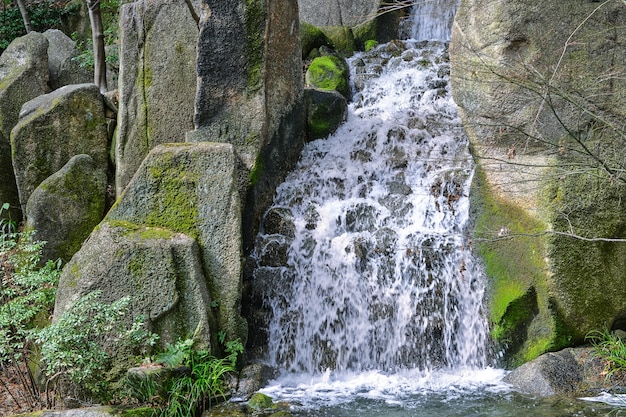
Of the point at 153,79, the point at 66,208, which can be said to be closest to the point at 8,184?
the point at 66,208

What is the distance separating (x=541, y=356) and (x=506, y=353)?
0.44 meters

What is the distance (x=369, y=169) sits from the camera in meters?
8.79

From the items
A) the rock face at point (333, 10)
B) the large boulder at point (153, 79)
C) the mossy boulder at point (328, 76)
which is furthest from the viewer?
the rock face at point (333, 10)

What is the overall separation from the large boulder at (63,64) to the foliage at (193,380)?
316 inches

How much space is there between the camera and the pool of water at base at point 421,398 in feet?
17.9

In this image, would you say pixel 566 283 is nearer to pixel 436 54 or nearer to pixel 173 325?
pixel 173 325

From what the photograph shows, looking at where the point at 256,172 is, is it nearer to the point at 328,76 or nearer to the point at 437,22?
the point at 328,76

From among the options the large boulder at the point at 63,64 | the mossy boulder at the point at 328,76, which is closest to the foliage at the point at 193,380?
the mossy boulder at the point at 328,76

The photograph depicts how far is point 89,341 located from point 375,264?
3.13 meters

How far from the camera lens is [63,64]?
12.5 m

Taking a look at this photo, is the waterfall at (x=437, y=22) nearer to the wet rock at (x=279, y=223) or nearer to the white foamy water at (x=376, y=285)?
the white foamy water at (x=376, y=285)

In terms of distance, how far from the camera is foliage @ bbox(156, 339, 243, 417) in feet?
18.3

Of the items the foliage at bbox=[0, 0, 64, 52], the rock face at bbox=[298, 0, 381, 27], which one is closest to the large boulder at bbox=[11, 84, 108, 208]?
the rock face at bbox=[298, 0, 381, 27]

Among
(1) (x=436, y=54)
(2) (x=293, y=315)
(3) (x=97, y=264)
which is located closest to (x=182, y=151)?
(3) (x=97, y=264)
